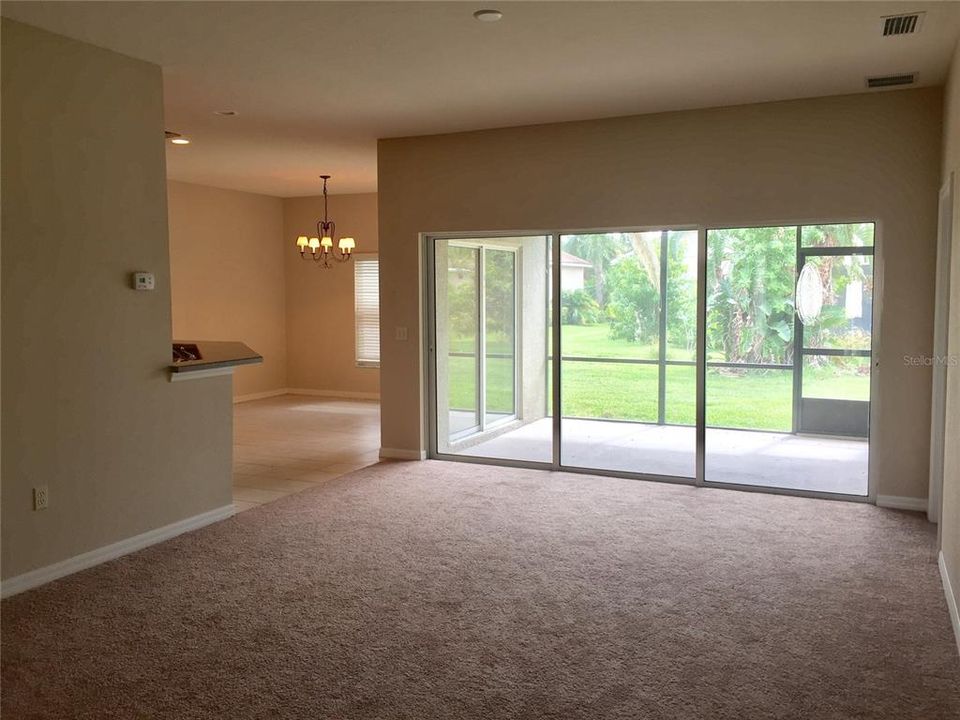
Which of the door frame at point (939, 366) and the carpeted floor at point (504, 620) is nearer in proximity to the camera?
the carpeted floor at point (504, 620)

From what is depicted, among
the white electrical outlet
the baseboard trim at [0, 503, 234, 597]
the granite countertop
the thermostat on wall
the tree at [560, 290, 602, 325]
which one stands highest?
the thermostat on wall

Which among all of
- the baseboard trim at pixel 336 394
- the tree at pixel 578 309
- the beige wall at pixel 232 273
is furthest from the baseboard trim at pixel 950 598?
the beige wall at pixel 232 273

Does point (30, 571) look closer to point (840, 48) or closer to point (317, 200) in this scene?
point (840, 48)

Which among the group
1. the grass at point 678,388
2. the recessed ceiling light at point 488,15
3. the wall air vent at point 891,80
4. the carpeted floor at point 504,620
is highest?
the wall air vent at point 891,80

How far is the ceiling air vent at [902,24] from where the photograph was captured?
389 centimetres

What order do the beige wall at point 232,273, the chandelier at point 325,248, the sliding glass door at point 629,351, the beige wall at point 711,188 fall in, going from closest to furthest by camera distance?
1. the beige wall at point 711,188
2. the sliding glass door at point 629,351
3. the beige wall at point 232,273
4. the chandelier at point 325,248

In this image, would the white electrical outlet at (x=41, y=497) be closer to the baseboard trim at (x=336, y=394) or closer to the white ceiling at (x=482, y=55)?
the white ceiling at (x=482, y=55)

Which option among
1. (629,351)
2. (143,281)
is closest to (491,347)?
(629,351)

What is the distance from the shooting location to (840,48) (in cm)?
436

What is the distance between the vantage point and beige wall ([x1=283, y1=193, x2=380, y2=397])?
36.2 ft

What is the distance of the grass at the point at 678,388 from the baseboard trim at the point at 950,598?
167cm

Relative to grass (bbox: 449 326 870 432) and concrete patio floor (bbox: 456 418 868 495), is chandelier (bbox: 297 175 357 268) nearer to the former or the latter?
concrete patio floor (bbox: 456 418 868 495)

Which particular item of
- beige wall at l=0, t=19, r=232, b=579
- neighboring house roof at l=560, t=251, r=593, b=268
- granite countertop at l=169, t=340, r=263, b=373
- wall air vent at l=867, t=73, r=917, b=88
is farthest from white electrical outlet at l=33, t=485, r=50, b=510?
wall air vent at l=867, t=73, r=917, b=88

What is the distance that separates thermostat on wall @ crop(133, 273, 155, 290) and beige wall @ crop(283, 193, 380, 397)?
251 inches
